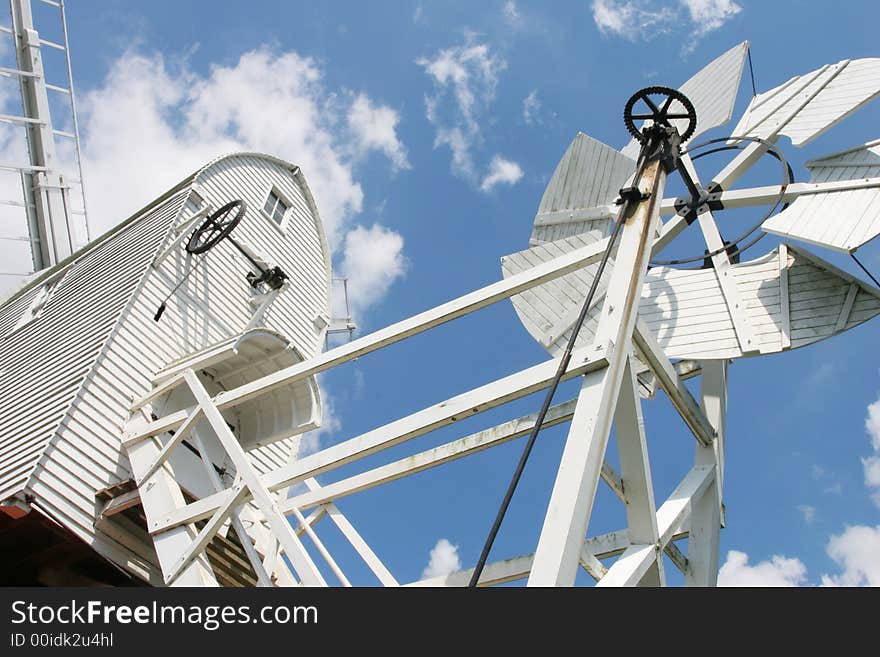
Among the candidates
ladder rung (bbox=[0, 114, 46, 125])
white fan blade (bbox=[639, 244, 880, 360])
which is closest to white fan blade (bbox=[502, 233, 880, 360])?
white fan blade (bbox=[639, 244, 880, 360])

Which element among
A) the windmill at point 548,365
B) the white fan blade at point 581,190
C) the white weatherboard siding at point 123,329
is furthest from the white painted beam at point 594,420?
the white weatherboard siding at point 123,329

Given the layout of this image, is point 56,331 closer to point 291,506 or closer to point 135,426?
point 135,426

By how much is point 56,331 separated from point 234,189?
4.56 metres

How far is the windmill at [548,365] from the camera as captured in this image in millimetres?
6324

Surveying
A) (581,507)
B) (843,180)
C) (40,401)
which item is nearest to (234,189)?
(40,401)

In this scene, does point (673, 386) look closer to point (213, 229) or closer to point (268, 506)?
point (268, 506)

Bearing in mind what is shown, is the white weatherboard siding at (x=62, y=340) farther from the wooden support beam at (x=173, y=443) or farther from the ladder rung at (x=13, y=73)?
the ladder rung at (x=13, y=73)

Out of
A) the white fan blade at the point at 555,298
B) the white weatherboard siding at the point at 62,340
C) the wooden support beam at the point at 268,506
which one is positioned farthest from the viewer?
the white fan blade at the point at 555,298

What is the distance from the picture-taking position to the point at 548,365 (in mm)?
6328

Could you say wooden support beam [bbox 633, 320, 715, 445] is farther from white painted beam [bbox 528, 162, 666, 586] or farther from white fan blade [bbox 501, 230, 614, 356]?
white fan blade [bbox 501, 230, 614, 356]

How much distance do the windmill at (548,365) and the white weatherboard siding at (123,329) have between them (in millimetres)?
42

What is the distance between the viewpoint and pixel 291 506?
8781 millimetres

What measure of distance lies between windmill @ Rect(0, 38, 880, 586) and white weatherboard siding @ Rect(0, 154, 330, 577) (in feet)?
0.14

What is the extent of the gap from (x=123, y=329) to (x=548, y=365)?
22.0ft
